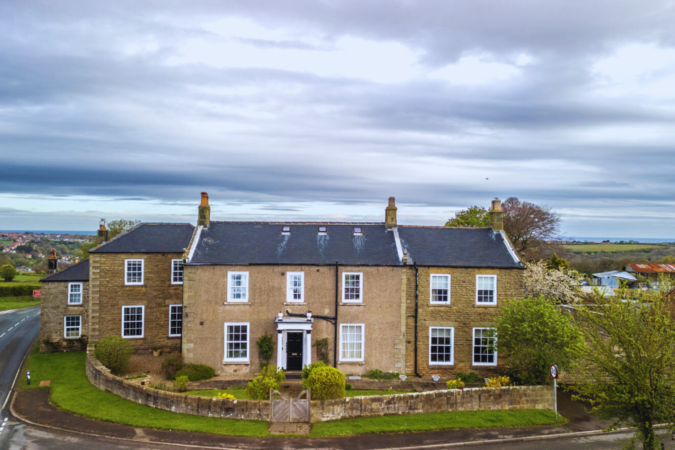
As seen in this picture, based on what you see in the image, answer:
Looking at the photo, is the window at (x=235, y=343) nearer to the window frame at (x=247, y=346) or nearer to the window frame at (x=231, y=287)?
the window frame at (x=247, y=346)

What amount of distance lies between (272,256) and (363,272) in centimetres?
581

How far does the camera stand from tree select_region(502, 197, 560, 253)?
2154 inches

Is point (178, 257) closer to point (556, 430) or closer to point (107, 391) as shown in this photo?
point (107, 391)

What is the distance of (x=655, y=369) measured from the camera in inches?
590

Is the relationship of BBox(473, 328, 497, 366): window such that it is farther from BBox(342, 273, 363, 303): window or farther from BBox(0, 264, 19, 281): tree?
BBox(0, 264, 19, 281): tree

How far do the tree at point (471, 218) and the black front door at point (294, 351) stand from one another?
27593 mm

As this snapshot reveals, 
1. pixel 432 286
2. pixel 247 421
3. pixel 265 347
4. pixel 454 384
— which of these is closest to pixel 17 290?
pixel 265 347

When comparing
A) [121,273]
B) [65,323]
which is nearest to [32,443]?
[121,273]

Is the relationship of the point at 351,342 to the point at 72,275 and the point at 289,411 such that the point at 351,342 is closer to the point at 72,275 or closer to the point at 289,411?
the point at 289,411

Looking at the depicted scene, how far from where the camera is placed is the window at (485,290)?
93.6ft

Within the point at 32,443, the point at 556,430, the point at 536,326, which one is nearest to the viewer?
the point at 32,443

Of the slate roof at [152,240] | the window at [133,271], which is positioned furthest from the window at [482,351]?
the window at [133,271]

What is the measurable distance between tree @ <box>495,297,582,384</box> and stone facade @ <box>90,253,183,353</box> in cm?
2185

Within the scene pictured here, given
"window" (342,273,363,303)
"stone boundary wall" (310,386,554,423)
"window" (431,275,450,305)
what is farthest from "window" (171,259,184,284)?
"window" (431,275,450,305)
